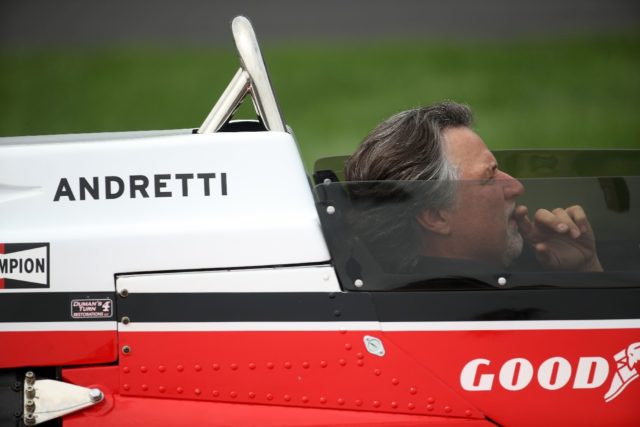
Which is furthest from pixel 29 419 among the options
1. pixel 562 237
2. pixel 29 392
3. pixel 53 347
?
pixel 562 237

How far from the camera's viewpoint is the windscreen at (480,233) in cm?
201

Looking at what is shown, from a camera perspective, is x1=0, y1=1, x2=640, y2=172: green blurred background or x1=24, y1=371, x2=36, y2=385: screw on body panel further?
x1=0, y1=1, x2=640, y2=172: green blurred background

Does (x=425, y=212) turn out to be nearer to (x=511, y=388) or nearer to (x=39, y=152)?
(x=511, y=388)

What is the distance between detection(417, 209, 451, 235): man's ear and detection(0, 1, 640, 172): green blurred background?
7017mm

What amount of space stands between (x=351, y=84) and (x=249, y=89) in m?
9.08

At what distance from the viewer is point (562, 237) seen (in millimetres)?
2188

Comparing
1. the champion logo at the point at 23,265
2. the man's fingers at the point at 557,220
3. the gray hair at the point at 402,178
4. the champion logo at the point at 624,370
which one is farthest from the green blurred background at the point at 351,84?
the champion logo at the point at 624,370

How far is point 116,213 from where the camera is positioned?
78.9 inches

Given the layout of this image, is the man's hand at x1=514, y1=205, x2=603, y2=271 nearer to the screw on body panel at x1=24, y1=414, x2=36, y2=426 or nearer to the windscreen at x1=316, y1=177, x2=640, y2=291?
the windscreen at x1=316, y1=177, x2=640, y2=291

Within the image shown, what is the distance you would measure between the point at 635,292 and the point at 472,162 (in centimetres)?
48

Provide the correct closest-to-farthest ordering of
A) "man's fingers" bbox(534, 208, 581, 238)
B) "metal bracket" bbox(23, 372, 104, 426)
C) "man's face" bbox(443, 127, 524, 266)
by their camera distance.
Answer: "metal bracket" bbox(23, 372, 104, 426)
"man's face" bbox(443, 127, 524, 266)
"man's fingers" bbox(534, 208, 581, 238)

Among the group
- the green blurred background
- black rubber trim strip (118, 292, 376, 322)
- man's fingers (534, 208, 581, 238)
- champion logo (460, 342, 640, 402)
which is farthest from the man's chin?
the green blurred background

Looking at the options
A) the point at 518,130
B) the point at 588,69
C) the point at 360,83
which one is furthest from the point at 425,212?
the point at 588,69

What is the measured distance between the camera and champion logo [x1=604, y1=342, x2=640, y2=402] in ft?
6.59
